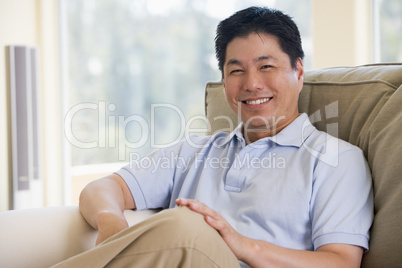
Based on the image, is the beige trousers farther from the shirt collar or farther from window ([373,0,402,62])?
window ([373,0,402,62])

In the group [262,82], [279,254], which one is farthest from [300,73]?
[279,254]

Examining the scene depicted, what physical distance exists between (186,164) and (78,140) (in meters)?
2.80

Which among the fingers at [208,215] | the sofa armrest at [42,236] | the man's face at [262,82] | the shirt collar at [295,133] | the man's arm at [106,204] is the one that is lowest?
the sofa armrest at [42,236]

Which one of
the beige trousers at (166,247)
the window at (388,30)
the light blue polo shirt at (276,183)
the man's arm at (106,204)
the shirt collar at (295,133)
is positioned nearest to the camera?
the beige trousers at (166,247)

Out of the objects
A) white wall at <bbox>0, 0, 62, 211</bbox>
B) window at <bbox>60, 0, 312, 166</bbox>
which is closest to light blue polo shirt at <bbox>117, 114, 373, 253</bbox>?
white wall at <bbox>0, 0, 62, 211</bbox>

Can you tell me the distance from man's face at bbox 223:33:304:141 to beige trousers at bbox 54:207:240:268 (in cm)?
58

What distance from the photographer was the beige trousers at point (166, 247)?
99 centimetres

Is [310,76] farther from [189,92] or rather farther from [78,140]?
[78,140]

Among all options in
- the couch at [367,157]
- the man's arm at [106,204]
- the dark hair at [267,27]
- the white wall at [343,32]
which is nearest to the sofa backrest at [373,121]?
the couch at [367,157]

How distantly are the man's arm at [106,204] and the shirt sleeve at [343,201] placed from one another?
0.54 m

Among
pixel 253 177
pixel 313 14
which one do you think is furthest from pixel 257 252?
pixel 313 14

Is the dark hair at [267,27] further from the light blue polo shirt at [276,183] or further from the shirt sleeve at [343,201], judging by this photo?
the shirt sleeve at [343,201]

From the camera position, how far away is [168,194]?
5.45ft

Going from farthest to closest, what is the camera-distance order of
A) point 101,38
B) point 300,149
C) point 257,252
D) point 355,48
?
point 101,38
point 355,48
point 300,149
point 257,252
